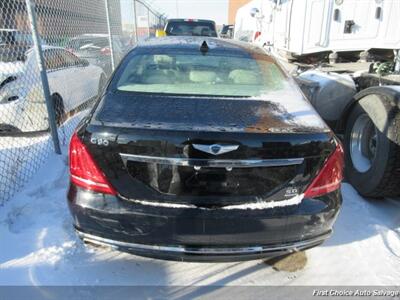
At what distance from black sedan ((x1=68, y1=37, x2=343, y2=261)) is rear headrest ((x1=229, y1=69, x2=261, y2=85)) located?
82 centimetres

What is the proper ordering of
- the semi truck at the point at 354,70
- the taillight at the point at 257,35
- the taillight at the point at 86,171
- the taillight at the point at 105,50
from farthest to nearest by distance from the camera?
1. the taillight at the point at 257,35
2. the taillight at the point at 105,50
3. the semi truck at the point at 354,70
4. the taillight at the point at 86,171

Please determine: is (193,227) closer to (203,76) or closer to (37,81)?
(203,76)

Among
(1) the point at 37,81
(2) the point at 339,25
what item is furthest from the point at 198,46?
(2) the point at 339,25

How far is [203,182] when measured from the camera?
2164mm

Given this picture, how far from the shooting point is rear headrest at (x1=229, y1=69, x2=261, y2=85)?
127 inches

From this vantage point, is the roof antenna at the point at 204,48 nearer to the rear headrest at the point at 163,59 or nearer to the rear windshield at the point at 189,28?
the rear headrest at the point at 163,59

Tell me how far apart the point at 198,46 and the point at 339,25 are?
3248mm

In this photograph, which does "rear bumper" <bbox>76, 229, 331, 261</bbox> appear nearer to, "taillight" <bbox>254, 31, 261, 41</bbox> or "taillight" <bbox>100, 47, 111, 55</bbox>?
"taillight" <bbox>100, 47, 111, 55</bbox>

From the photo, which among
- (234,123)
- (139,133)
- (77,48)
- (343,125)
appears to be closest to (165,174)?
(139,133)

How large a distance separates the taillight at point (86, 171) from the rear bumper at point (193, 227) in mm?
49

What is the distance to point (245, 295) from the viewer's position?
2.52 metres

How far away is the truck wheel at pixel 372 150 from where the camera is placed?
10.8ft

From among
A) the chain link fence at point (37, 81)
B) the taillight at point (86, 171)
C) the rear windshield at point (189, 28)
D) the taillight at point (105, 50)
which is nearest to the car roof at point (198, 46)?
the chain link fence at point (37, 81)

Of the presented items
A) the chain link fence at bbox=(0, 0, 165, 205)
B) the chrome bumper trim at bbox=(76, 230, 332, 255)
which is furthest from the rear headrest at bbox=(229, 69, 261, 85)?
the chain link fence at bbox=(0, 0, 165, 205)
